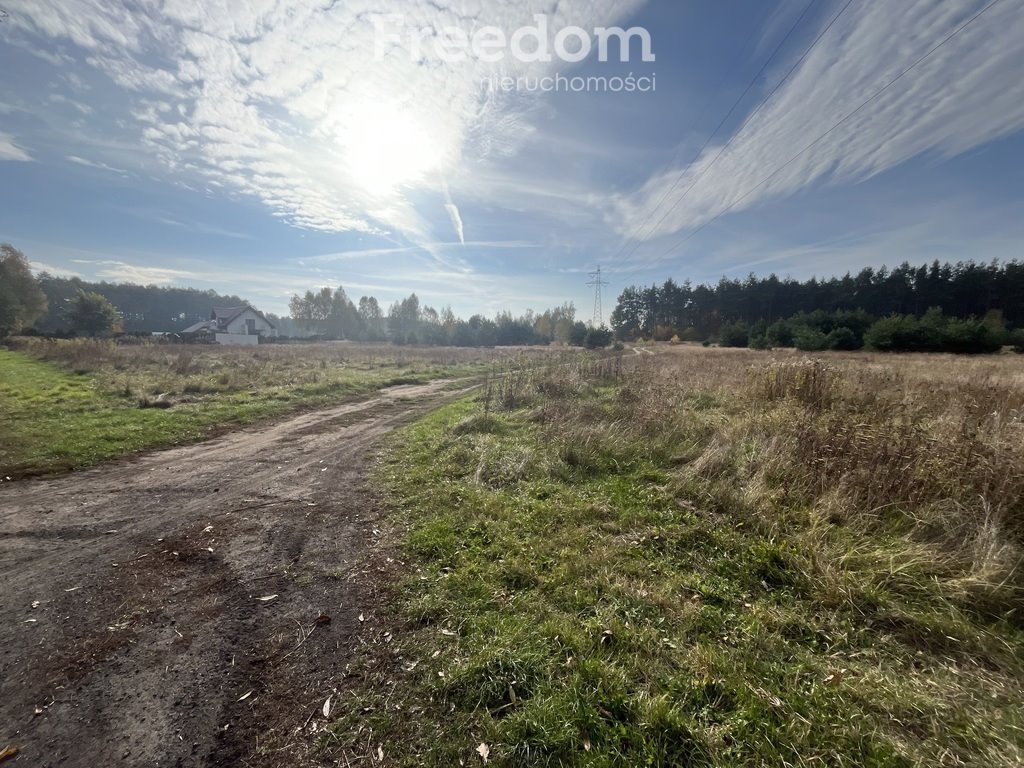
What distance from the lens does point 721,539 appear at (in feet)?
15.1

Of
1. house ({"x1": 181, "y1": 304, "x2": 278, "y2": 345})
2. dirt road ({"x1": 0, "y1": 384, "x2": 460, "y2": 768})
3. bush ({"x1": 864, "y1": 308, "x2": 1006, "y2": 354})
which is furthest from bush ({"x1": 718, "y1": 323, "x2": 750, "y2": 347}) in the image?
house ({"x1": 181, "y1": 304, "x2": 278, "y2": 345})

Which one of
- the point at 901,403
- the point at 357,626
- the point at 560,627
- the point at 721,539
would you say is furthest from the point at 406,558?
the point at 901,403

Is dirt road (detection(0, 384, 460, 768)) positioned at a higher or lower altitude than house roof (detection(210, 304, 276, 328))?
lower

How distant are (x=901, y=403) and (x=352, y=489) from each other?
1119cm

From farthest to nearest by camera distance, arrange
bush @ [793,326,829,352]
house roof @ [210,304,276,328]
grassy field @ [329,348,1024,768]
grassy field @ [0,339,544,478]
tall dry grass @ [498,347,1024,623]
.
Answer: house roof @ [210,304,276,328]
bush @ [793,326,829,352]
grassy field @ [0,339,544,478]
tall dry grass @ [498,347,1024,623]
grassy field @ [329,348,1024,768]

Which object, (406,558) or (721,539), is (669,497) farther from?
(406,558)

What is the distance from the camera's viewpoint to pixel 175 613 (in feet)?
11.7

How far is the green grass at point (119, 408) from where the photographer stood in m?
7.84

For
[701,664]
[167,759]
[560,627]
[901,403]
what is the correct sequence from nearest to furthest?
[167,759] → [701,664] → [560,627] → [901,403]

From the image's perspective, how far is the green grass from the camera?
25.7 feet

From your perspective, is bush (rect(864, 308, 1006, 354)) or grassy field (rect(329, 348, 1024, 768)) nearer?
grassy field (rect(329, 348, 1024, 768))

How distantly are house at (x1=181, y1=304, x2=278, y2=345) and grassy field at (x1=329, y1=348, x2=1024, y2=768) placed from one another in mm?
67709

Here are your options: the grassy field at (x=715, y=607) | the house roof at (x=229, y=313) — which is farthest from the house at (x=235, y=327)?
the grassy field at (x=715, y=607)

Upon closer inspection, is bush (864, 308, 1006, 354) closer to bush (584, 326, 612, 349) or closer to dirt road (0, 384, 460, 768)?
bush (584, 326, 612, 349)
